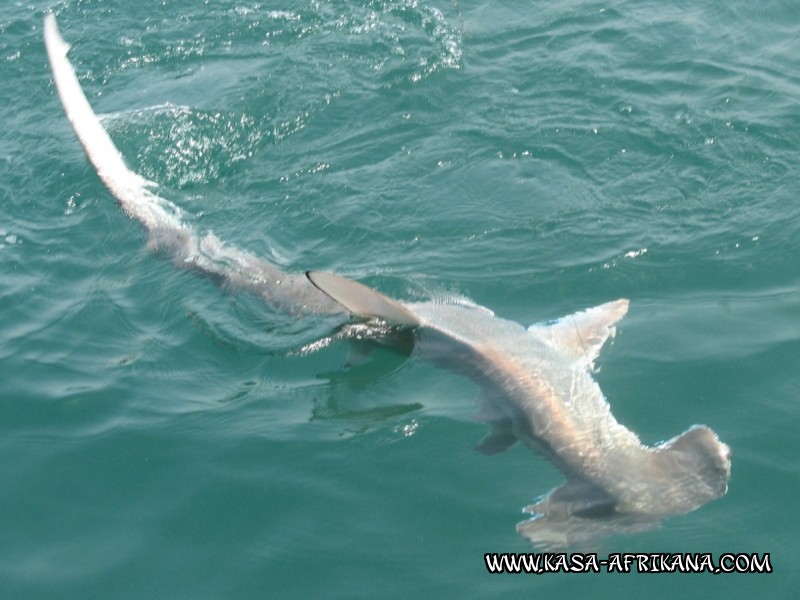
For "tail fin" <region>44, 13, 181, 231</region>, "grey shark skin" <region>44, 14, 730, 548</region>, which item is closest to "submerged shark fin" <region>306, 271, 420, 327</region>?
"grey shark skin" <region>44, 14, 730, 548</region>

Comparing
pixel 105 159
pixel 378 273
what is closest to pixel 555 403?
pixel 378 273

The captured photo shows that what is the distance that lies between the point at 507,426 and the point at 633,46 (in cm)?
640

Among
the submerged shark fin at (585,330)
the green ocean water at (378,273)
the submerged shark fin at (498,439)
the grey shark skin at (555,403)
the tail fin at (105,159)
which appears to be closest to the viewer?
the grey shark skin at (555,403)

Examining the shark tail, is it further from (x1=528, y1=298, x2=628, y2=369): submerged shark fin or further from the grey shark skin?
(x1=528, y1=298, x2=628, y2=369): submerged shark fin

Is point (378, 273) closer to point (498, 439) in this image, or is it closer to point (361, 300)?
point (361, 300)

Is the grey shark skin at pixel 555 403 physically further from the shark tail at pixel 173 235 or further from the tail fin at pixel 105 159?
the tail fin at pixel 105 159

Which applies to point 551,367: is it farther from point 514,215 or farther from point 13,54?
point 13,54

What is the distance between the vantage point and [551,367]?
238 inches

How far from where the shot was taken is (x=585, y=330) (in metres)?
6.66

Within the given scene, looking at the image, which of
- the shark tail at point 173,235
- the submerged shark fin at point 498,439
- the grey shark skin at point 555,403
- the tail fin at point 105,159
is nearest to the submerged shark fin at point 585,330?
the grey shark skin at point 555,403

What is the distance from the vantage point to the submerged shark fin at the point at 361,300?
5.77m

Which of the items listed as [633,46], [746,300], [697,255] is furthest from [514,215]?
[633,46]

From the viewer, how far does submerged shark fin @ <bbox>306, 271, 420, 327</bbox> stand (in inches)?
227

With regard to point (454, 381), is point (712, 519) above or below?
A: below
